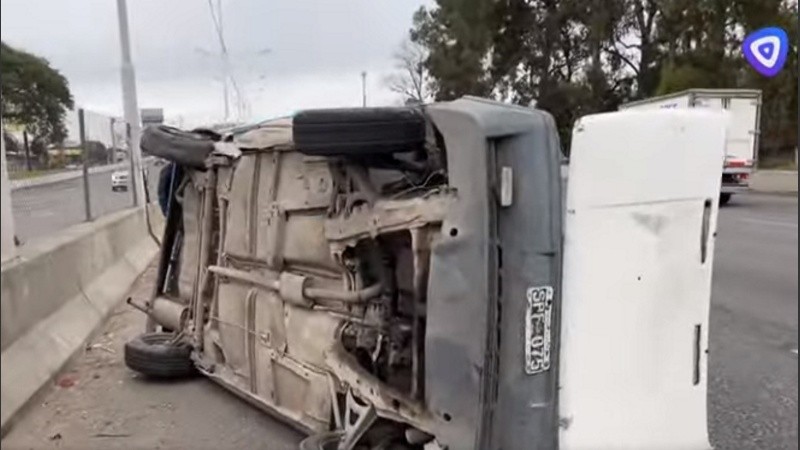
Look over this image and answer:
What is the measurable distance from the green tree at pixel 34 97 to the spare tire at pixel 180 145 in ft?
5.28

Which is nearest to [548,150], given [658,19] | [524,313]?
[524,313]

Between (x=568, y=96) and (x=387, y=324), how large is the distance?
29.5 meters

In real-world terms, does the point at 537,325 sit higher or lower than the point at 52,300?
higher

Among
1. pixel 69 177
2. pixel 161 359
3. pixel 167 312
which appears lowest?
pixel 161 359

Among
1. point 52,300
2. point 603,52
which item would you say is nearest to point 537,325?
point 52,300

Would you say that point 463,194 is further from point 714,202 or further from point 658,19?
point 658,19

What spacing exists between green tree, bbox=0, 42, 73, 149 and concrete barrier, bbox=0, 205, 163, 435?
3.46 ft

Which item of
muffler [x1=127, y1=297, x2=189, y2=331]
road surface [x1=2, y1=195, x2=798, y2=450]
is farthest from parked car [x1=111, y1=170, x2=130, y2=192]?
muffler [x1=127, y1=297, x2=189, y2=331]

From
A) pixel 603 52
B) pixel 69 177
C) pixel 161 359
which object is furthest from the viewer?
pixel 603 52

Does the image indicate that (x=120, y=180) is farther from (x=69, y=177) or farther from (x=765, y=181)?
(x=765, y=181)

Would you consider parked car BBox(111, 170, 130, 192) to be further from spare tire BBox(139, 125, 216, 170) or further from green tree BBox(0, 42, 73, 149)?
spare tire BBox(139, 125, 216, 170)

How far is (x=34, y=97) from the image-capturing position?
8078 millimetres

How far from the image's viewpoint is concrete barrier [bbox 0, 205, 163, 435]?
13.9 feet

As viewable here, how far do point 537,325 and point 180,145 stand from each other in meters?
3.21
